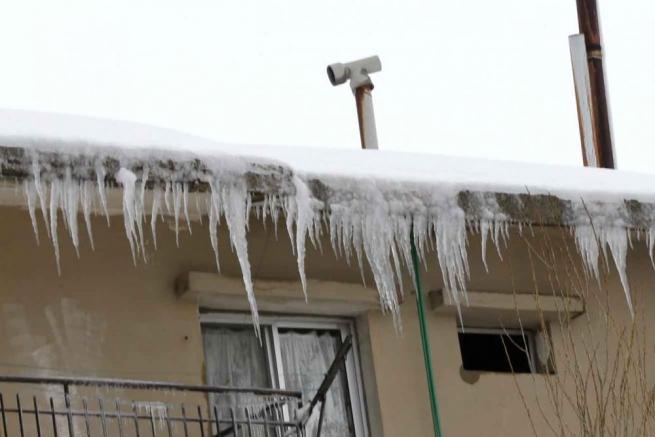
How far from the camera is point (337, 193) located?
32.9 feet

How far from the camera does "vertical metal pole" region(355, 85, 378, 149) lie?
1451 cm

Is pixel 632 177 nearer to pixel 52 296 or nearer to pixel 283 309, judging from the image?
pixel 283 309

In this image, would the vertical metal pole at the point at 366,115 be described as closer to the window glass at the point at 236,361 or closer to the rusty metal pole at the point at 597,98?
the rusty metal pole at the point at 597,98

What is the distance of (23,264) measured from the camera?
1020 centimetres

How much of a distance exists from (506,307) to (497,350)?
547mm

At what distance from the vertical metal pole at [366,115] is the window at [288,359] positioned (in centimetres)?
329

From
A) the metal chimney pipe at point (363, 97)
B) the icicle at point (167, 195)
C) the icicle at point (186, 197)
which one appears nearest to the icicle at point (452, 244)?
the icicle at point (186, 197)

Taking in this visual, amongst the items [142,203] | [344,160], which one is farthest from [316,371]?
[142,203]

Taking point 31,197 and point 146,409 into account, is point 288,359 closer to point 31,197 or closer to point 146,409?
point 146,409

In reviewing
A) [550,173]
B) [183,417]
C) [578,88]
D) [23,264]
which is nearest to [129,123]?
[23,264]

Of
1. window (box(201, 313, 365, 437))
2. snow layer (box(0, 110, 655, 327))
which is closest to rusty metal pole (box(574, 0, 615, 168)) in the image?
snow layer (box(0, 110, 655, 327))

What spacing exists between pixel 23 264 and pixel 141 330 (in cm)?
75

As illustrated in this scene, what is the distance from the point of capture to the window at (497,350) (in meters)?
12.0

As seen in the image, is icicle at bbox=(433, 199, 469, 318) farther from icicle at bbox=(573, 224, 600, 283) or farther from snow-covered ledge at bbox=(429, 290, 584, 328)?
icicle at bbox=(573, 224, 600, 283)
